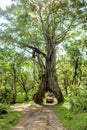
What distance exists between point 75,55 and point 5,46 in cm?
1273

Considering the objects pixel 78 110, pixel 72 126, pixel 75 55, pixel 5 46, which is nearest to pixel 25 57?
pixel 5 46

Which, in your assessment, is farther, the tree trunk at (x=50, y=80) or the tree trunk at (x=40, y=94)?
the tree trunk at (x=50, y=80)

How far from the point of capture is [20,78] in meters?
40.9

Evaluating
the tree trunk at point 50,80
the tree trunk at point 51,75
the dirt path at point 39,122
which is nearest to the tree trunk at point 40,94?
the tree trunk at point 50,80

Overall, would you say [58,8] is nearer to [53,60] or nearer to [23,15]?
[23,15]

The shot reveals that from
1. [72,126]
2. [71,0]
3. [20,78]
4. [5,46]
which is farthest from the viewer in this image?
[20,78]

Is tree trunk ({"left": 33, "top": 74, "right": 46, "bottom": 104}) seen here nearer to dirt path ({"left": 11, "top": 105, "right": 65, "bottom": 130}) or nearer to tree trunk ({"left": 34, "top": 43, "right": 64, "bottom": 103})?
tree trunk ({"left": 34, "top": 43, "right": 64, "bottom": 103})

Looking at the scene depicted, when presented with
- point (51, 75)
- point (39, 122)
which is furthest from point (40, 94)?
point (39, 122)

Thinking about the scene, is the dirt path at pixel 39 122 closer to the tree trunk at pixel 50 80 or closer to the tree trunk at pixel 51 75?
the tree trunk at pixel 50 80

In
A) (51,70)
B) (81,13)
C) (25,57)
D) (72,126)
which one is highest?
(81,13)

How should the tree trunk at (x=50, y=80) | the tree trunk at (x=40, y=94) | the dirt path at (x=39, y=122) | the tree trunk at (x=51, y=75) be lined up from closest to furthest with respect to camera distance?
the dirt path at (x=39, y=122)
the tree trunk at (x=40, y=94)
the tree trunk at (x=50, y=80)
the tree trunk at (x=51, y=75)

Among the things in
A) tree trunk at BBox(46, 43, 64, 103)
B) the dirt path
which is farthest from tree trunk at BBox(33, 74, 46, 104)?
the dirt path

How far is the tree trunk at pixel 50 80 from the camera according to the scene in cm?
3198

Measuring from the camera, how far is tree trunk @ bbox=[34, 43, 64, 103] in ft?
105
